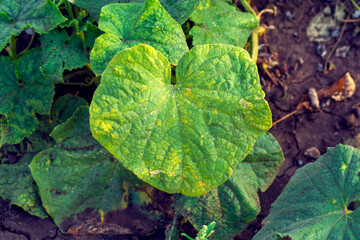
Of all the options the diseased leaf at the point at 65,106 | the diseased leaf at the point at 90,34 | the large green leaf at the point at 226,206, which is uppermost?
Answer: the diseased leaf at the point at 90,34

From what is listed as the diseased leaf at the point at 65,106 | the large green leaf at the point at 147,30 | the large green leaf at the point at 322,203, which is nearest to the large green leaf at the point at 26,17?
the large green leaf at the point at 147,30

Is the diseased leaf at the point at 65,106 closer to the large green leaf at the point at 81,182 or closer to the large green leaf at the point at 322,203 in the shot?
the large green leaf at the point at 81,182

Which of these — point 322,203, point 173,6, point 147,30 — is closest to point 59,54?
point 147,30

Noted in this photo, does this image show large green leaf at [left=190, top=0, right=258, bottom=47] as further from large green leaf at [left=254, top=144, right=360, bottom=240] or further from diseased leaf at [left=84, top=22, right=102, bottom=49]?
large green leaf at [left=254, top=144, right=360, bottom=240]

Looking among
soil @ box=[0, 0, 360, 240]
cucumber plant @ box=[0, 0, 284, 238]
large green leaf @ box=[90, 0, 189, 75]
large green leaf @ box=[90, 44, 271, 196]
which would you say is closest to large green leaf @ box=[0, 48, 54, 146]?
cucumber plant @ box=[0, 0, 284, 238]

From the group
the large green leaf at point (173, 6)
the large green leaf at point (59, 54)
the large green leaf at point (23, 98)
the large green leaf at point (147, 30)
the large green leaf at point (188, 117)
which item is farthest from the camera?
the large green leaf at point (23, 98)

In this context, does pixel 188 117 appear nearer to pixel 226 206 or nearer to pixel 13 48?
pixel 226 206
